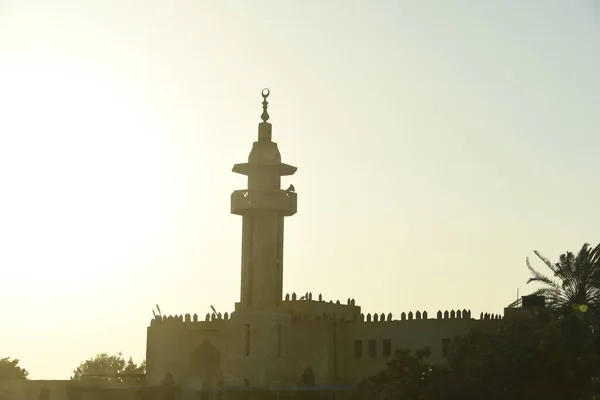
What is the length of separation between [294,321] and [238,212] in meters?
7.44

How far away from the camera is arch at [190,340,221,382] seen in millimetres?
76938

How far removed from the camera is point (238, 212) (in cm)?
7488

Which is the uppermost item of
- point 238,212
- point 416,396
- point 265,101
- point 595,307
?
point 265,101

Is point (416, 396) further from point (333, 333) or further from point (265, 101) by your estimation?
point (265, 101)

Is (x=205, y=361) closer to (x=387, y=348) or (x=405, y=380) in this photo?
(x=387, y=348)

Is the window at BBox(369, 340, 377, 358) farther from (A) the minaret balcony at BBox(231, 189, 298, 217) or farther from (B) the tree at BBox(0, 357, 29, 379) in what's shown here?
(B) the tree at BBox(0, 357, 29, 379)

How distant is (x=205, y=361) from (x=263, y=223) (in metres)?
10.2

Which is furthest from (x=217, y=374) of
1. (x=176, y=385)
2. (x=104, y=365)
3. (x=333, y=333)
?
(x=104, y=365)

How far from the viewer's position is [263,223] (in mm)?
74312

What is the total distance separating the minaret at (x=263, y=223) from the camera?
73.9 meters

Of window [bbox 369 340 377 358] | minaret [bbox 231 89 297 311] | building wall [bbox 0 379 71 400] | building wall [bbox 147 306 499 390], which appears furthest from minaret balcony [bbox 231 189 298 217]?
building wall [bbox 0 379 71 400]

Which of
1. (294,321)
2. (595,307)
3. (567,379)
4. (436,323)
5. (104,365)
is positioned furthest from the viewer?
(104,365)

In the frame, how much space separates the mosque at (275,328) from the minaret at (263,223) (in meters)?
0.06

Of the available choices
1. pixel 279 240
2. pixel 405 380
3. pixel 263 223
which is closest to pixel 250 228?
pixel 263 223
